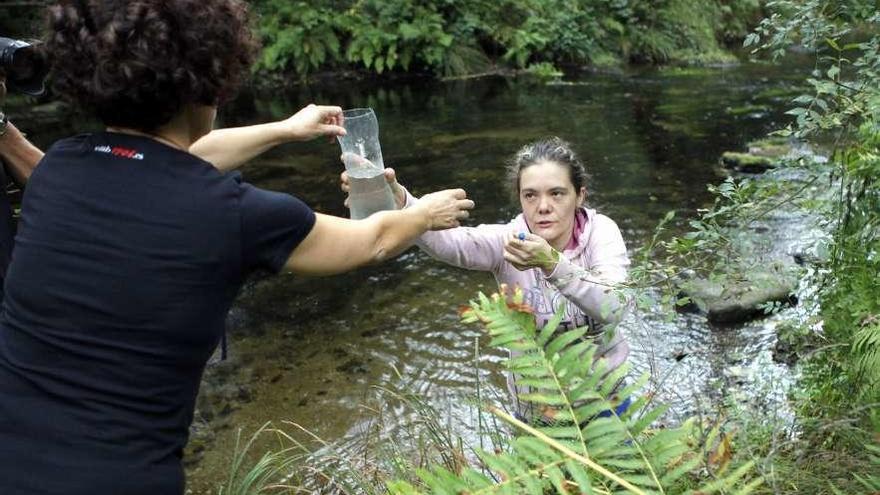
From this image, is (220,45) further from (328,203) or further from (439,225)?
(328,203)

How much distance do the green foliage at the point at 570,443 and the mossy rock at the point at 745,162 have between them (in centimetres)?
811

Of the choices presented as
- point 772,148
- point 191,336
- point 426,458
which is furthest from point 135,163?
point 772,148

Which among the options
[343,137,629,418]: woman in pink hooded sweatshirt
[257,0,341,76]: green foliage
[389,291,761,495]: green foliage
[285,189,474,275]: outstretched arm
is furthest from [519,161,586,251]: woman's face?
[257,0,341,76]: green foliage

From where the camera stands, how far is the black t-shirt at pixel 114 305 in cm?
181

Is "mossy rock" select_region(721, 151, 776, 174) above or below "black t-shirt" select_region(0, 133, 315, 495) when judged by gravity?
below

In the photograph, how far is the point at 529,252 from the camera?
277 cm

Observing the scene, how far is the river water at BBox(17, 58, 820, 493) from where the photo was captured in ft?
16.2

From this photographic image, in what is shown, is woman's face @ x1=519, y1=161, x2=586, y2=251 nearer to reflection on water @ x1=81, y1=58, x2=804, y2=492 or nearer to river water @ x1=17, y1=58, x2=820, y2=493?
river water @ x1=17, y1=58, x2=820, y2=493

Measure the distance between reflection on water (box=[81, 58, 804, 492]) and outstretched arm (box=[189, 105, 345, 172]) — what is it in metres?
1.37

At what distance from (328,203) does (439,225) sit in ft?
21.3

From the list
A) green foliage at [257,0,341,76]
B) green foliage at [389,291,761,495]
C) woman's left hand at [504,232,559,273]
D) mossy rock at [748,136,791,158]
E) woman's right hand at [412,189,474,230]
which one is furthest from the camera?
green foliage at [257,0,341,76]

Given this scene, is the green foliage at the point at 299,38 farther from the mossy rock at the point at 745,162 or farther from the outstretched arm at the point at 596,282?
the outstretched arm at the point at 596,282

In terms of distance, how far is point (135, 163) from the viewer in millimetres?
1864

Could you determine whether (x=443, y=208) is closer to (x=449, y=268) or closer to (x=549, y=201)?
(x=549, y=201)
